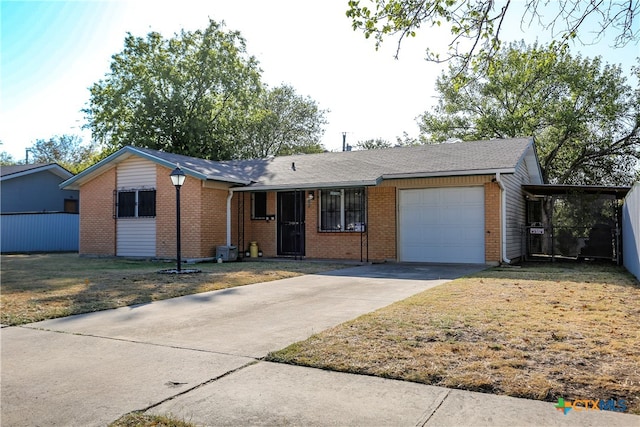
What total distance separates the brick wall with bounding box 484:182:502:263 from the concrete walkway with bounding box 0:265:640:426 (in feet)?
26.7

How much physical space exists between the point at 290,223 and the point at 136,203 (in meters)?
5.37

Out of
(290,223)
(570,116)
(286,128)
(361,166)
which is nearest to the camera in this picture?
(361,166)

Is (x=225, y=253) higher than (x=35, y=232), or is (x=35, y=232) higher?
(x=35, y=232)

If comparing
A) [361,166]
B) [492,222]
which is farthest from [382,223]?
[492,222]

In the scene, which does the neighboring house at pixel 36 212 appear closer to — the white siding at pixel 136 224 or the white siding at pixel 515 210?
the white siding at pixel 136 224

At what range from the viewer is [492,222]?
1329 cm

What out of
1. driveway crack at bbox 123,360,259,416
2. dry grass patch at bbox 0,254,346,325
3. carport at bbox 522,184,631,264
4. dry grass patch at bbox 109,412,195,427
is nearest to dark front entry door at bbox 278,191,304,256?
dry grass patch at bbox 0,254,346,325

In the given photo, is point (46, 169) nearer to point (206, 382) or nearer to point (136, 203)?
point (136, 203)

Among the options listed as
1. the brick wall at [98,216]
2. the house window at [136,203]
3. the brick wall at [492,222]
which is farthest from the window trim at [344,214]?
the brick wall at [98,216]

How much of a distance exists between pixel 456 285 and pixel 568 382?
530cm

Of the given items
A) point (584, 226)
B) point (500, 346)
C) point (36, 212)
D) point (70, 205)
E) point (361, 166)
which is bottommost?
point (500, 346)

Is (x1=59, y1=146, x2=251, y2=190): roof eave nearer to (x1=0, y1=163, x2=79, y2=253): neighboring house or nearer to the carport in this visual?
(x1=0, y1=163, x2=79, y2=253): neighboring house

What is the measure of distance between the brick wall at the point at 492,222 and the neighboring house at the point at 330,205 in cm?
3

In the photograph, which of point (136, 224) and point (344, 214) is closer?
point (344, 214)
